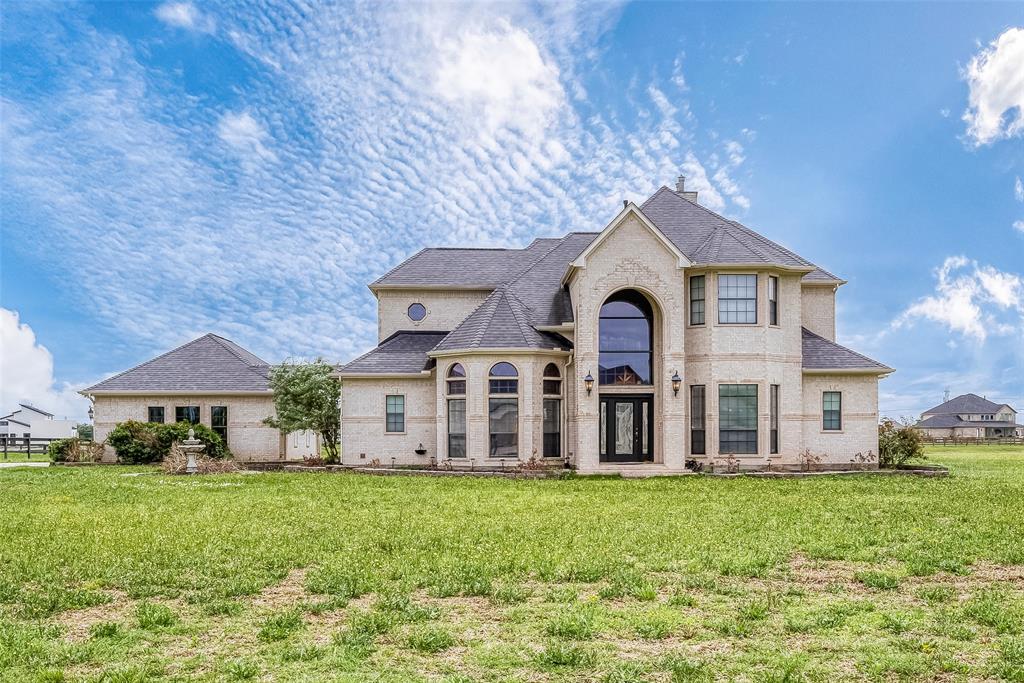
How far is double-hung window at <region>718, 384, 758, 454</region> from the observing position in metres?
24.5

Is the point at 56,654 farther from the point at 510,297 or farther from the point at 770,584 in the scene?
the point at 510,297

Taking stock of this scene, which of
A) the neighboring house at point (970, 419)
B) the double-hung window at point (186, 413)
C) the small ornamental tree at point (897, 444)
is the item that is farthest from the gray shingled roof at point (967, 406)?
the double-hung window at point (186, 413)

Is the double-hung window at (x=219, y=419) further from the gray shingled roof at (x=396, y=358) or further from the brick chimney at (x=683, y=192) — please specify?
the brick chimney at (x=683, y=192)

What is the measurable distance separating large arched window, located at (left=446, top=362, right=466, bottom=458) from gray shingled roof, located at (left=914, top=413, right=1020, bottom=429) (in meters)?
89.6

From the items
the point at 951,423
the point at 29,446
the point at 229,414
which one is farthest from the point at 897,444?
the point at 951,423

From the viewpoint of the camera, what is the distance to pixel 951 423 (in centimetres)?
9712

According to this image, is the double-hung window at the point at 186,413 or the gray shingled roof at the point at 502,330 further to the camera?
the double-hung window at the point at 186,413

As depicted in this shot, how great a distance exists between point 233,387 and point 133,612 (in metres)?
27.0

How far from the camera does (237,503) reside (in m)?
16.2

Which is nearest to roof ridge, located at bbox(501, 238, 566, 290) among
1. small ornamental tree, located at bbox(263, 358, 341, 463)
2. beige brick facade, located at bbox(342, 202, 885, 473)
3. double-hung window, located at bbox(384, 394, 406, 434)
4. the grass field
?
beige brick facade, located at bbox(342, 202, 885, 473)

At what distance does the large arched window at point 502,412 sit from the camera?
24.8 metres

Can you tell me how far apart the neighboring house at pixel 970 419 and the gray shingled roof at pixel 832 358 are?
7971 cm

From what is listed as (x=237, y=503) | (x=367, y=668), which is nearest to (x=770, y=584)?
(x=367, y=668)

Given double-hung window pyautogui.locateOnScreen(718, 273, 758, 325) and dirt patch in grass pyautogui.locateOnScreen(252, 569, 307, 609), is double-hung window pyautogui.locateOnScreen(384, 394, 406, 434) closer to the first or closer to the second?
double-hung window pyautogui.locateOnScreen(718, 273, 758, 325)
